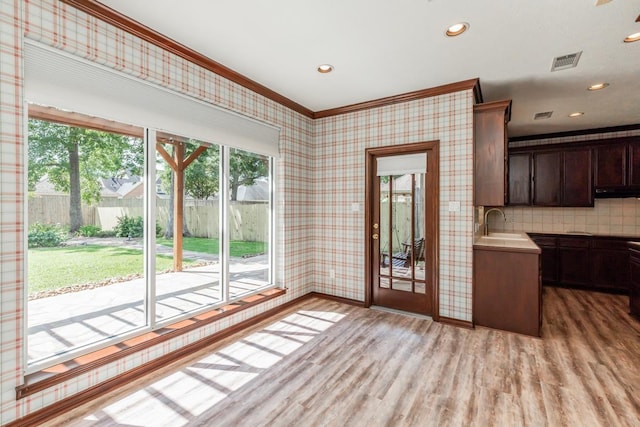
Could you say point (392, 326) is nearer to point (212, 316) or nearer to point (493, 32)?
point (212, 316)

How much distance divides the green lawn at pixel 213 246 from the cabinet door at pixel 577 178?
5.10 m

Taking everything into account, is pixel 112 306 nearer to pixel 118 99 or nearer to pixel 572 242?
pixel 118 99

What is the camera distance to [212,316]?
2873 millimetres

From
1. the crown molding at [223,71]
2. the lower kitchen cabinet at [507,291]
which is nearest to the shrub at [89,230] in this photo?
the crown molding at [223,71]

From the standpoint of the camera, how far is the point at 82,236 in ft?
7.10

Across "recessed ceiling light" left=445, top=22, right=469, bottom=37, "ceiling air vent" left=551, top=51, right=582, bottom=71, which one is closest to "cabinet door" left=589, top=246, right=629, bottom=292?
"ceiling air vent" left=551, top=51, right=582, bottom=71

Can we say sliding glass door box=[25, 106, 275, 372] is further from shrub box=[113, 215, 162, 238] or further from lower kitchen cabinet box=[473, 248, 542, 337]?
lower kitchen cabinet box=[473, 248, 542, 337]

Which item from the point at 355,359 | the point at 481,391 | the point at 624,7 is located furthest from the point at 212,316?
the point at 624,7

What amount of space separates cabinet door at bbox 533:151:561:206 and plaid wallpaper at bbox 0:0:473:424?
291cm

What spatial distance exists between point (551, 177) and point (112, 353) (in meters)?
6.41

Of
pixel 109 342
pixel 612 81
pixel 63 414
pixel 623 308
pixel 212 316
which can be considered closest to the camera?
pixel 63 414

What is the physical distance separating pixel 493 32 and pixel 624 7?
775 millimetres

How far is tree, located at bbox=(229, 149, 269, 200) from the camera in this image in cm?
325

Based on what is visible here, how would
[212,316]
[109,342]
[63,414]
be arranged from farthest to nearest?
1. [212,316]
2. [109,342]
3. [63,414]
